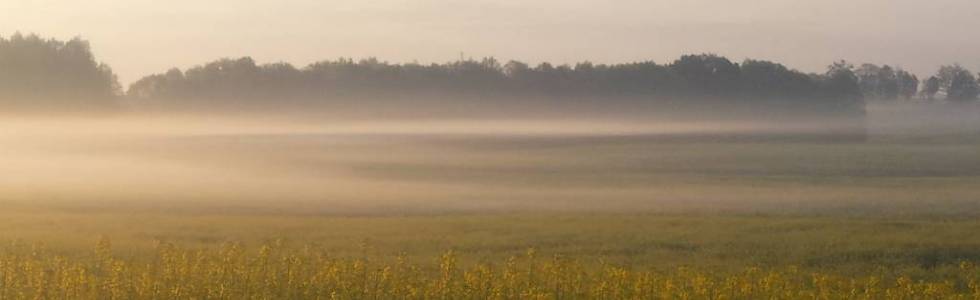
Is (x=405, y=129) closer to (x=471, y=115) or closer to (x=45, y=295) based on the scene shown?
(x=471, y=115)

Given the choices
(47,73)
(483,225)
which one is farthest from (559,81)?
(483,225)

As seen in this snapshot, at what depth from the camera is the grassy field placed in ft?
45.0

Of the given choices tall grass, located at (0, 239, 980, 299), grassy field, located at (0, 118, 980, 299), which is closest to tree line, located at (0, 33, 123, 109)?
grassy field, located at (0, 118, 980, 299)

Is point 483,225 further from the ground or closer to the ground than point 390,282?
closer to the ground

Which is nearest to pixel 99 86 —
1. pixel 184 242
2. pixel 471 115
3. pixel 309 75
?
pixel 309 75

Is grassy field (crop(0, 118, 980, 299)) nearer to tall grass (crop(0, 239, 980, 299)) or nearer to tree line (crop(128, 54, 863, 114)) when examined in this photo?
tall grass (crop(0, 239, 980, 299))

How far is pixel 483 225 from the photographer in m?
22.1

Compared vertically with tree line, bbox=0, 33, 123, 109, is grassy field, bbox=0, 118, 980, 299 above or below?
below

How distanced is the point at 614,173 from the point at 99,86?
92.7 ft

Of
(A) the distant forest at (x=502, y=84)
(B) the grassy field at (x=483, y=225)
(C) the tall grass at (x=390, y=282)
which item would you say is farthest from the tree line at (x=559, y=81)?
(C) the tall grass at (x=390, y=282)

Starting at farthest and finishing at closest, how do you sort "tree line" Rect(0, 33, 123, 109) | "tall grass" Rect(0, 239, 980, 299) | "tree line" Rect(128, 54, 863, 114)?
"tree line" Rect(128, 54, 863, 114) < "tree line" Rect(0, 33, 123, 109) < "tall grass" Rect(0, 239, 980, 299)

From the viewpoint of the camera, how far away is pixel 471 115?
257ft

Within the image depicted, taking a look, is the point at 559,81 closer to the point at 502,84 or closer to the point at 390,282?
the point at 502,84

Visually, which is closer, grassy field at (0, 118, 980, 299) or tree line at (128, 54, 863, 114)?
grassy field at (0, 118, 980, 299)
